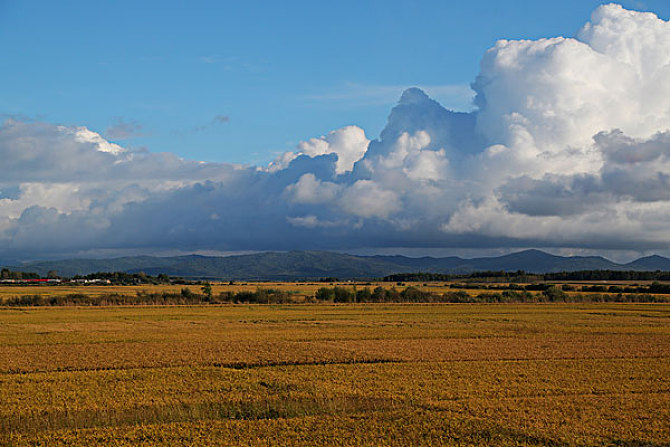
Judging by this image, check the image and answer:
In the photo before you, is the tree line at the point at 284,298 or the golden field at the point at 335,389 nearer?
the golden field at the point at 335,389

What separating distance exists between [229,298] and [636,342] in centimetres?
7004

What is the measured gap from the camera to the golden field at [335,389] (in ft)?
55.1

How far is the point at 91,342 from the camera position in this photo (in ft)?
131

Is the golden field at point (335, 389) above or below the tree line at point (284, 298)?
above

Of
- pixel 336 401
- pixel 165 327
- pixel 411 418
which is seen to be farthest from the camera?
pixel 165 327

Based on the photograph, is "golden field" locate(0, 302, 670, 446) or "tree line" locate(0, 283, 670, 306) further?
"tree line" locate(0, 283, 670, 306)

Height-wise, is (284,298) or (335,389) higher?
(335,389)

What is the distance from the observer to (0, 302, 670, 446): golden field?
16.8m

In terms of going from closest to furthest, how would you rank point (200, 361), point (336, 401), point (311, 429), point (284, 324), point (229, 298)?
point (311, 429)
point (336, 401)
point (200, 361)
point (284, 324)
point (229, 298)

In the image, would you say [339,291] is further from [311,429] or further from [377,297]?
[311,429]

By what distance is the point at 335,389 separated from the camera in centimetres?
2277

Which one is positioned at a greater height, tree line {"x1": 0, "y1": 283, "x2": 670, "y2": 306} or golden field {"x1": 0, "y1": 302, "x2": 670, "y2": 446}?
golden field {"x1": 0, "y1": 302, "x2": 670, "y2": 446}

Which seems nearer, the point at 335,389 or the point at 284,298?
the point at 335,389

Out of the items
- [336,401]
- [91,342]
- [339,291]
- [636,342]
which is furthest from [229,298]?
[336,401]
